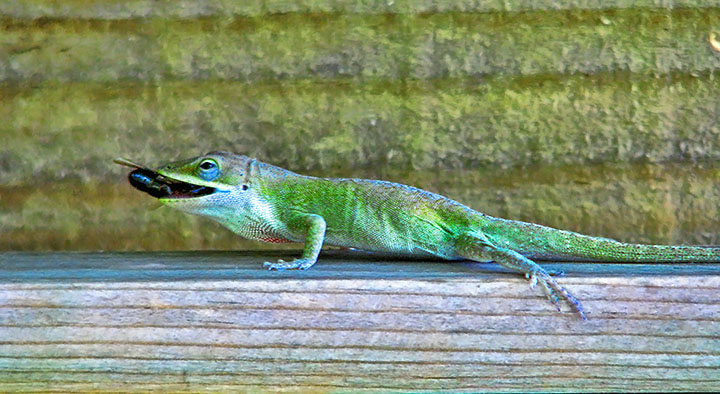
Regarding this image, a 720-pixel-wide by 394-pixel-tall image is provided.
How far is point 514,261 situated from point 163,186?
92 centimetres

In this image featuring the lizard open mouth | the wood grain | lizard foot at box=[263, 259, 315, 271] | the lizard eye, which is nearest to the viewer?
the wood grain

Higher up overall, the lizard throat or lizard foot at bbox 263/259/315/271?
the lizard throat

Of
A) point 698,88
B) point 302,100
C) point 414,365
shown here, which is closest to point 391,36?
Result: point 302,100

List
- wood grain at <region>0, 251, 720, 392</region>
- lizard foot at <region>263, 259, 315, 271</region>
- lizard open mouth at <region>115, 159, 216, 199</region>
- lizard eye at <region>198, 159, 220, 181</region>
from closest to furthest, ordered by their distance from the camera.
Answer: wood grain at <region>0, 251, 720, 392</region>, lizard foot at <region>263, 259, 315, 271</region>, lizard open mouth at <region>115, 159, 216, 199</region>, lizard eye at <region>198, 159, 220, 181</region>

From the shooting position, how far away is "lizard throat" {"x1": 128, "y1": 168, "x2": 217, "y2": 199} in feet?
6.64

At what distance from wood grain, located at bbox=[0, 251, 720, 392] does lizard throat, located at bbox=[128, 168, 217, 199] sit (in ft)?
1.49

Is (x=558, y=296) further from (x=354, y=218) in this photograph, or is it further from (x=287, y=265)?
(x=354, y=218)

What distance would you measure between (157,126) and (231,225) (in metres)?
0.35

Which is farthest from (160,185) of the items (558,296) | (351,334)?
(558,296)

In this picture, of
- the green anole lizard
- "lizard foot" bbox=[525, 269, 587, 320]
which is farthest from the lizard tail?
"lizard foot" bbox=[525, 269, 587, 320]

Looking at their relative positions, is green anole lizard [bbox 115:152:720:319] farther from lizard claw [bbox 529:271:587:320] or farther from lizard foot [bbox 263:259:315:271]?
lizard claw [bbox 529:271:587:320]

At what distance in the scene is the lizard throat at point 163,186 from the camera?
2.03 meters

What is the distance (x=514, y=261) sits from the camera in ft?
6.41

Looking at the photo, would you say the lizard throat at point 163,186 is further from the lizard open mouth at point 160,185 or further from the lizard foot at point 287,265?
the lizard foot at point 287,265
